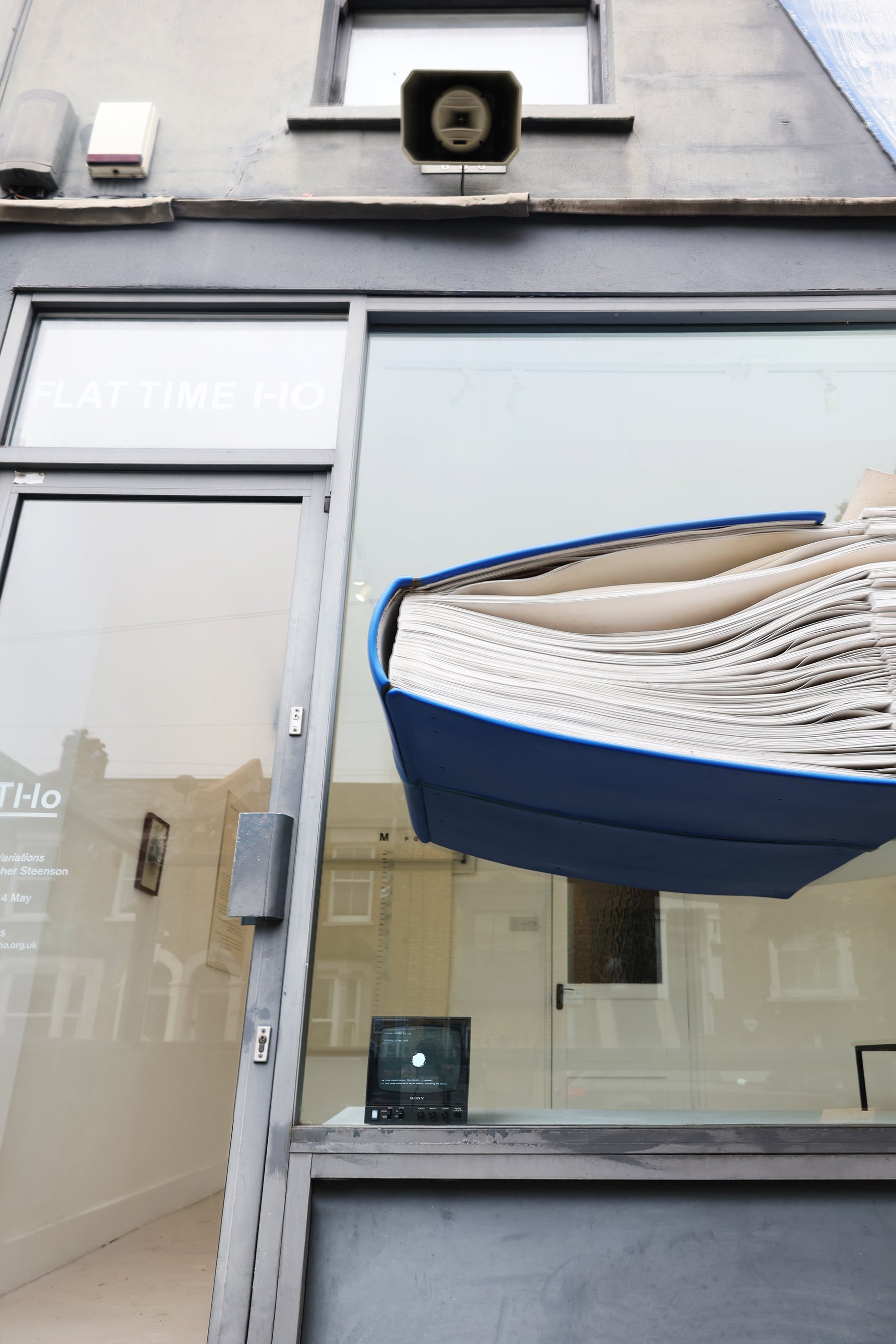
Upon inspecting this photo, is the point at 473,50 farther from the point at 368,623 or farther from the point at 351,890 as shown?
the point at 351,890

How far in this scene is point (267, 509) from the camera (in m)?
2.33

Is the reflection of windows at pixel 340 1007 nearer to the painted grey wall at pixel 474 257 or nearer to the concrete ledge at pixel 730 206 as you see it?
the painted grey wall at pixel 474 257

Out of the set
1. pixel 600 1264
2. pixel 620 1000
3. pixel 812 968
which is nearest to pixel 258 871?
pixel 620 1000

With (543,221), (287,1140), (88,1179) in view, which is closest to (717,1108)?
(287,1140)

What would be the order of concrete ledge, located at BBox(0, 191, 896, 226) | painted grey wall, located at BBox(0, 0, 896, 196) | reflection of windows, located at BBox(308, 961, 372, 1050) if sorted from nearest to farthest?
reflection of windows, located at BBox(308, 961, 372, 1050), concrete ledge, located at BBox(0, 191, 896, 226), painted grey wall, located at BBox(0, 0, 896, 196)

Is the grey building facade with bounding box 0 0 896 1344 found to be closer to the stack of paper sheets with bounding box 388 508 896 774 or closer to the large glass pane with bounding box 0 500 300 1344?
→ the large glass pane with bounding box 0 500 300 1344

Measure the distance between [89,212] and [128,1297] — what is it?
265 centimetres

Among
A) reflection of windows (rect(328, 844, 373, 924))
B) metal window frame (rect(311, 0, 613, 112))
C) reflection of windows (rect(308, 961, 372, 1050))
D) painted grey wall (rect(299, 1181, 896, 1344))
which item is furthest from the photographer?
metal window frame (rect(311, 0, 613, 112))

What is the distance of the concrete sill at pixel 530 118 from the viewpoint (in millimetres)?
2635

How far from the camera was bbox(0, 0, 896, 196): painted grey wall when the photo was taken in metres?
2.60

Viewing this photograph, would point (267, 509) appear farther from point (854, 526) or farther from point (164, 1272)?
point (164, 1272)

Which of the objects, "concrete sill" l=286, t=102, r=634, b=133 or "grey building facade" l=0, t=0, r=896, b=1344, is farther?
"concrete sill" l=286, t=102, r=634, b=133

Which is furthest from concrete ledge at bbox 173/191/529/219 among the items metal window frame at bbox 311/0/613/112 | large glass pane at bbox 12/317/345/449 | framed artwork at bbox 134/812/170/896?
framed artwork at bbox 134/812/170/896

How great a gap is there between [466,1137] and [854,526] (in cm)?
124
